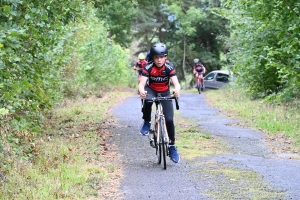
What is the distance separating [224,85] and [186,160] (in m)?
25.2

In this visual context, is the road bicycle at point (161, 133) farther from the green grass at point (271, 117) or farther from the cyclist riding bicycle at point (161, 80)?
the green grass at point (271, 117)

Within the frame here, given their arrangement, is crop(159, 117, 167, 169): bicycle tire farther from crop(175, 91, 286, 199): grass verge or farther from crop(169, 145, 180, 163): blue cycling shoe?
crop(175, 91, 286, 199): grass verge

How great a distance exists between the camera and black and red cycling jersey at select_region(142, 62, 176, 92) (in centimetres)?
813

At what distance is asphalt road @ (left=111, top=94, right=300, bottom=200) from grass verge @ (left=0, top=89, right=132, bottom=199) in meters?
0.30

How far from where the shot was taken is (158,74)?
8180 millimetres

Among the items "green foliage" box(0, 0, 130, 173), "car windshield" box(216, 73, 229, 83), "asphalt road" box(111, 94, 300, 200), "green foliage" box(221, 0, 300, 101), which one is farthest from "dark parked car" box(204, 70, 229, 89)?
"asphalt road" box(111, 94, 300, 200)

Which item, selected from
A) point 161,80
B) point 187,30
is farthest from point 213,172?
point 187,30

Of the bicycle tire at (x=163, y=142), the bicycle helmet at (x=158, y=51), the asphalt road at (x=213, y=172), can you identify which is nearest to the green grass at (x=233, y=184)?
the asphalt road at (x=213, y=172)

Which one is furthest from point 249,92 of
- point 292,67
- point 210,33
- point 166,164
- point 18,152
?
→ point 210,33

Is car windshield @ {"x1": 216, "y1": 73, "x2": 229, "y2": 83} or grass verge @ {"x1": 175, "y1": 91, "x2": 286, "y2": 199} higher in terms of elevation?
grass verge @ {"x1": 175, "y1": 91, "x2": 286, "y2": 199}

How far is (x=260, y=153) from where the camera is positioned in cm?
963

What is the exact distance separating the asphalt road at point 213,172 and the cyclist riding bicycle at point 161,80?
2.10ft

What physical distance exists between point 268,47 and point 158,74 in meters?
10.3

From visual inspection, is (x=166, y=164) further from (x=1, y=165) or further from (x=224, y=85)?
(x=224, y=85)
